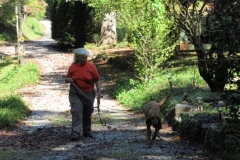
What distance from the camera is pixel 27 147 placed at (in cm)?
846

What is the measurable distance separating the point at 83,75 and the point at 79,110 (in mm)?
711

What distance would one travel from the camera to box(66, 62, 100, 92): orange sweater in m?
9.05

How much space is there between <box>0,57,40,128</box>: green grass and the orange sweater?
2677 mm

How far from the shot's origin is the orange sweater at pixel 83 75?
9047mm

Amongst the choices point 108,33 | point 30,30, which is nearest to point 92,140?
point 108,33

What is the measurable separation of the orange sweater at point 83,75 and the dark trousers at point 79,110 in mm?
156

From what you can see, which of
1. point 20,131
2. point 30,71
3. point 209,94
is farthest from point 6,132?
point 30,71

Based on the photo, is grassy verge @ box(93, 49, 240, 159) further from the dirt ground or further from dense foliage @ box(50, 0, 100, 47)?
dense foliage @ box(50, 0, 100, 47)

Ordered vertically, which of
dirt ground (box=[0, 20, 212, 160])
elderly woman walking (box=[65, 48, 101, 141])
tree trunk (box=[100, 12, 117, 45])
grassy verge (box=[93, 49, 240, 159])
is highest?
tree trunk (box=[100, 12, 117, 45])

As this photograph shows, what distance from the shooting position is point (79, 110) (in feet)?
29.6

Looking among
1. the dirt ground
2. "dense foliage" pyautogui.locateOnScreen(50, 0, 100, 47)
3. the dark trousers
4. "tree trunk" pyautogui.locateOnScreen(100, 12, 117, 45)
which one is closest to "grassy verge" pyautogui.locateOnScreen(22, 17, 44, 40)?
"dense foliage" pyautogui.locateOnScreen(50, 0, 100, 47)

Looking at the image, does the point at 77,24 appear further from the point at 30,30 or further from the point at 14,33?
the point at 30,30

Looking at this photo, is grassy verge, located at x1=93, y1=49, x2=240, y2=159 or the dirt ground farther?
the dirt ground

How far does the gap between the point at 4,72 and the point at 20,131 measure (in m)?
13.1
